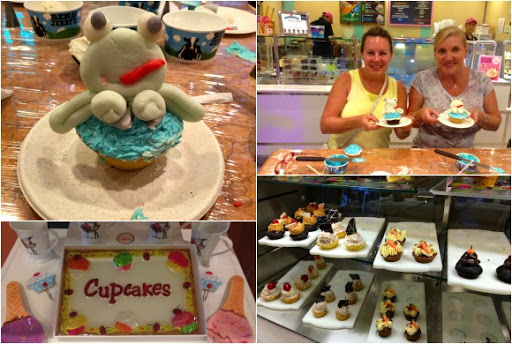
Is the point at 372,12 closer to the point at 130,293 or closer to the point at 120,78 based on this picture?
the point at 120,78

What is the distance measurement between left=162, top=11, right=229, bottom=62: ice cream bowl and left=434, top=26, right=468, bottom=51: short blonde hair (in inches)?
28.3

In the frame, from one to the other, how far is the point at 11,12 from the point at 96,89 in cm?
85

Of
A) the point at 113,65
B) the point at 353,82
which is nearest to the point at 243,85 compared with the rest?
the point at 353,82

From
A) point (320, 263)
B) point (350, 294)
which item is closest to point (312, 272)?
point (320, 263)

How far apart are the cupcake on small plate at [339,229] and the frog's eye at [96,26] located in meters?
0.90

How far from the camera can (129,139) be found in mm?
1194

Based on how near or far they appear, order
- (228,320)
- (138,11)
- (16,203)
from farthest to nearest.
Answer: (138,11), (228,320), (16,203)

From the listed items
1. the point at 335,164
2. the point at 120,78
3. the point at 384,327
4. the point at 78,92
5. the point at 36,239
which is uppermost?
the point at 120,78

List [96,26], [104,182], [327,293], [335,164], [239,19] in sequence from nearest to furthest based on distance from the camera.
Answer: [96,26] → [104,182] → [335,164] → [327,293] → [239,19]

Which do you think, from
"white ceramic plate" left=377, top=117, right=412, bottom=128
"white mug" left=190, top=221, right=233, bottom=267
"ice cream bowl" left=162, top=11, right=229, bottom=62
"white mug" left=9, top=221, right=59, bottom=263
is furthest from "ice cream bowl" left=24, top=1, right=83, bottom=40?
"white ceramic plate" left=377, top=117, right=412, bottom=128

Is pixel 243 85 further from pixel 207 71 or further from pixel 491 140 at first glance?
pixel 491 140

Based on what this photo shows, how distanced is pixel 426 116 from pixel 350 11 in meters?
0.39

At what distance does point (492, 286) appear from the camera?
135cm

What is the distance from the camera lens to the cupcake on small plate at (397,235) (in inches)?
58.2
